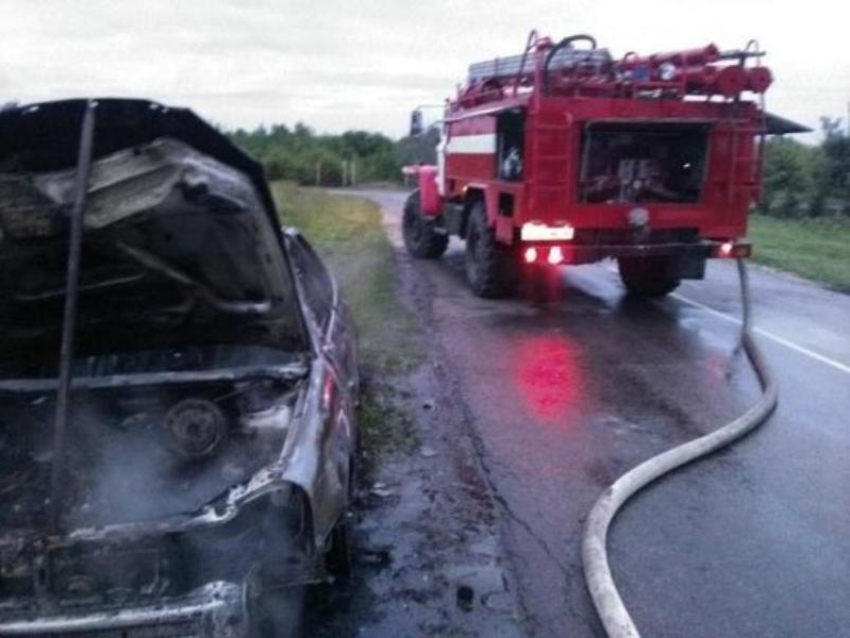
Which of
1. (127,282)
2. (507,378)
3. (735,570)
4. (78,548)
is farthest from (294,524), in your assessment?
(507,378)

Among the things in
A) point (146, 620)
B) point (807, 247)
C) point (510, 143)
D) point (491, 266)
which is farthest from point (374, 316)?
point (807, 247)

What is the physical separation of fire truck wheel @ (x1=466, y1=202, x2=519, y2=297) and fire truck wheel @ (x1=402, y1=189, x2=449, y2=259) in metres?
2.75

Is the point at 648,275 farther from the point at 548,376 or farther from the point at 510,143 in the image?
the point at 548,376

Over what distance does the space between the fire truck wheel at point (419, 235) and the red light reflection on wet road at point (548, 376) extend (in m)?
5.62

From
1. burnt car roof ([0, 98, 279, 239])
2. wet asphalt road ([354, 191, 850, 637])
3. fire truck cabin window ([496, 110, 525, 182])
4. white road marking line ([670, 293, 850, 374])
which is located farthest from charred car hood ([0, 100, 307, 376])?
fire truck cabin window ([496, 110, 525, 182])

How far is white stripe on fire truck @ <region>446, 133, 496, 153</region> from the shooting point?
37.9 ft

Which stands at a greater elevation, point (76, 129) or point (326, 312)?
point (76, 129)

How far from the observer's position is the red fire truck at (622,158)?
1017 centimetres

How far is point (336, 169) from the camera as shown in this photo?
48.1m

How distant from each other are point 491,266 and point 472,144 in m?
1.82

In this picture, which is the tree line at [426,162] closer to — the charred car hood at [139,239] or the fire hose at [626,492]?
the charred car hood at [139,239]

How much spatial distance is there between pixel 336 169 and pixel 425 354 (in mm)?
40389

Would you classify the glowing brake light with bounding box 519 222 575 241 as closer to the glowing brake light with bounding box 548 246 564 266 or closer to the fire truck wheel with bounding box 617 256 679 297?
the glowing brake light with bounding box 548 246 564 266

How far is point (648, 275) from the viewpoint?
11961 millimetres
